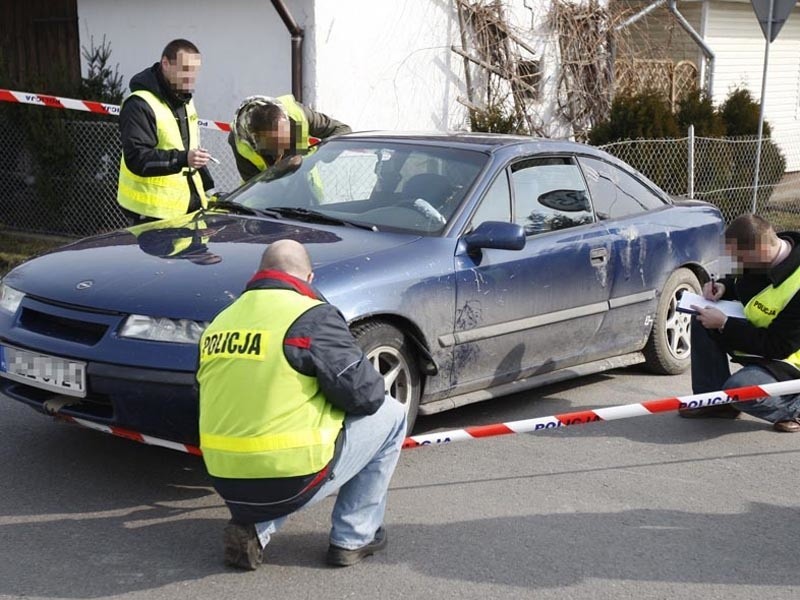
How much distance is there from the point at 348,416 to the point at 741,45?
1711cm

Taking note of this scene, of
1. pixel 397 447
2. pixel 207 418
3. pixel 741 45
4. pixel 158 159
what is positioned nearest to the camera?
pixel 207 418

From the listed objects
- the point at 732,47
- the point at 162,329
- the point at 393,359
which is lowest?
the point at 393,359

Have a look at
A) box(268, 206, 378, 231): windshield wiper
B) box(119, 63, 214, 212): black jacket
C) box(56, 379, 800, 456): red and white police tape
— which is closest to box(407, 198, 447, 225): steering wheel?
box(268, 206, 378, 231): windshield wiper

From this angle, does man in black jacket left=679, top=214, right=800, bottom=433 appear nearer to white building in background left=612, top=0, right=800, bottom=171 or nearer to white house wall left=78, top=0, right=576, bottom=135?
white house wall left=78, top=0, right=576, bottom=135

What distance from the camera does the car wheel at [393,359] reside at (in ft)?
16.4

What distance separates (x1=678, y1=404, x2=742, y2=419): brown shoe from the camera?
244 inches

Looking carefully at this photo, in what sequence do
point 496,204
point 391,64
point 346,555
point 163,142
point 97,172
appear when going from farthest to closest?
point 391,64 → point 97,172 → point 163,142 → point 496,204 → point 346,555

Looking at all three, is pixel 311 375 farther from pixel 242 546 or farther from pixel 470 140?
pixel 470 140

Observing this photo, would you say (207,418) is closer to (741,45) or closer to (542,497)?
(542,497)

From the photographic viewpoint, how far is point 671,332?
23.2ft

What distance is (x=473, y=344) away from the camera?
5.55 metres

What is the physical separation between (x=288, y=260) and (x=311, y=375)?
42cm

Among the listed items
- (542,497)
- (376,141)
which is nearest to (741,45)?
(376,141)

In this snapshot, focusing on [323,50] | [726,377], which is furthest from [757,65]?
[726,377]
